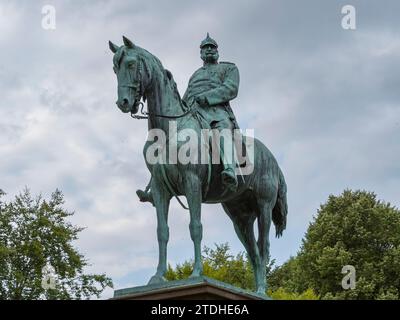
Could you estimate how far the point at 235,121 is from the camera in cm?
1336

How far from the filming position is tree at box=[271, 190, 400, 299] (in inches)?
1550

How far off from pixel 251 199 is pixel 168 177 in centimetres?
253

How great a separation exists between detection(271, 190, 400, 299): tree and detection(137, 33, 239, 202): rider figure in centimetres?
2655

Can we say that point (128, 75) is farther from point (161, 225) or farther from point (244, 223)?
point (244, 223)

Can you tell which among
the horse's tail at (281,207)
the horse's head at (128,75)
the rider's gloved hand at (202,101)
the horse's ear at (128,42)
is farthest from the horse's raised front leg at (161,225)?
the horse's tail at (281,207)

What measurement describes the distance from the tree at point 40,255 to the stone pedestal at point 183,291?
25641 millimetres

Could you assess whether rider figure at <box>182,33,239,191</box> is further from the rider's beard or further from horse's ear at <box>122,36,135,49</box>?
horse's ear at <box>122,36,135,49</box>

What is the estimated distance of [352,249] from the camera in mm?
41219

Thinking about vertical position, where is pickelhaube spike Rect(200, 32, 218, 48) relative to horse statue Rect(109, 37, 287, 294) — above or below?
above

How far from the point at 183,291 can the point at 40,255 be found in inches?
Answer: 1096

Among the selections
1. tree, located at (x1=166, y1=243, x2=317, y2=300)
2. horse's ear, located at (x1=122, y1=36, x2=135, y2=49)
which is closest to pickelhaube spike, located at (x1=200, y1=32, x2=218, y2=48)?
horse's ear, located at (x1=122, y1=36, x2=135, y2=49)

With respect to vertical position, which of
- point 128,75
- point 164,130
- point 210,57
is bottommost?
point 164,130

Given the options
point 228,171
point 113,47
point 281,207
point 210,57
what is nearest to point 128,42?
point 113,47
